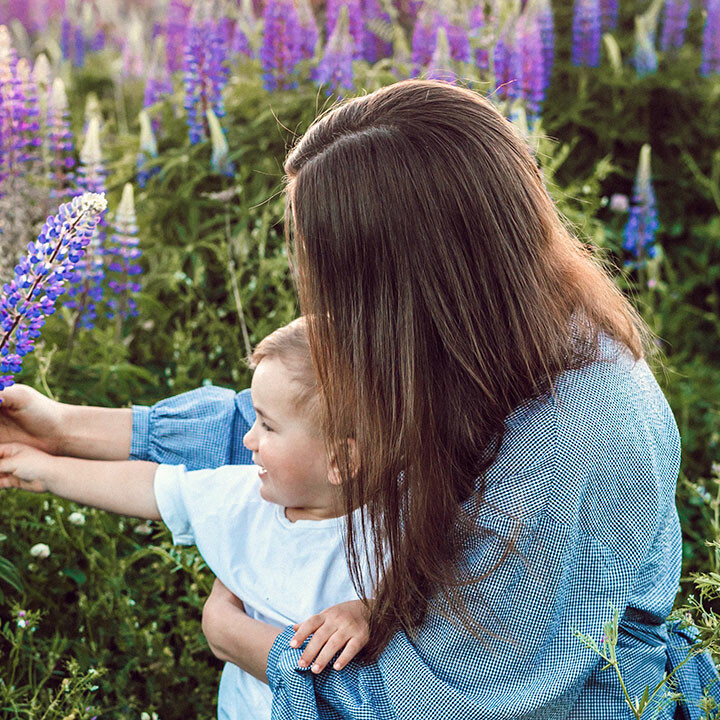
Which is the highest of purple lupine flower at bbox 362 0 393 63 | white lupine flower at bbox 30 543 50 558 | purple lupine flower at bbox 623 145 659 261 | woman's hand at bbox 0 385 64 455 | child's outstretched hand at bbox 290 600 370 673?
purple lupine flower at bbox 362 0 393 63

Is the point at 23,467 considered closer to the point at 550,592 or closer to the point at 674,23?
the point at 550,592

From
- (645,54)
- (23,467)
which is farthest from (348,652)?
(645,54)

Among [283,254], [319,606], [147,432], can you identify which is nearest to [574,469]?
[319,606]

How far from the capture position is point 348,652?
1688 mm

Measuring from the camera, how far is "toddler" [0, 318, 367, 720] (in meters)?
1.88

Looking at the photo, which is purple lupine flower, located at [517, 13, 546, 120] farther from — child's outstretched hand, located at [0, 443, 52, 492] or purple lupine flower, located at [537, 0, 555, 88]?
child's outstretched hand, located at [0, 443, 52, 492]

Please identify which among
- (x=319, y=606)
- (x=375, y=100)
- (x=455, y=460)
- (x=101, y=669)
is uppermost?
(x=375, y=100)

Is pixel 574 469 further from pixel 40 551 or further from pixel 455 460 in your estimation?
pixel 40 551

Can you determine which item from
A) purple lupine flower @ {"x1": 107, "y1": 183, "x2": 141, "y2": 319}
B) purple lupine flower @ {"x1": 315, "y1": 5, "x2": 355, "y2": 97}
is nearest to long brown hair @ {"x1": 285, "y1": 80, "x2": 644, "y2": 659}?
purple lupine flower @ {"x1": 107, "y1": 183, "x2": 141, "y2": 319}

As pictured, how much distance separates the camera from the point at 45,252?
1.82 metres

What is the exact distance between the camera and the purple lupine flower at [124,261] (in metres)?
2.85

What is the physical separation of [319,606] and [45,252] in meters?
0.84

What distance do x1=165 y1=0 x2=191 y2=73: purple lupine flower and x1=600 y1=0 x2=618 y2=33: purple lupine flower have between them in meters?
2.00

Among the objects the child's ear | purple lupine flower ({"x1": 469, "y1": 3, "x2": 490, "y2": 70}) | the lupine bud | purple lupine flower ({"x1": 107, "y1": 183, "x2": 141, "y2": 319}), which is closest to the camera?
the child's ear
